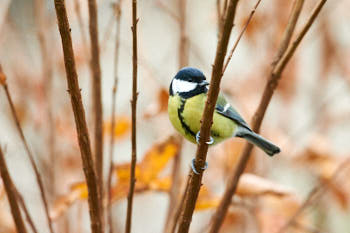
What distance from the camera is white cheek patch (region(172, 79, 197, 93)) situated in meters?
1.17

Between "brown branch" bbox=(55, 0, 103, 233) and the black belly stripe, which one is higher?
the black belly stripe

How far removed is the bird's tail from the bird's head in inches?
5.9

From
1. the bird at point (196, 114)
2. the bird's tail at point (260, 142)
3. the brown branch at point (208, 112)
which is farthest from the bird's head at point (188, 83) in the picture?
the brown branch at point (208, 112)

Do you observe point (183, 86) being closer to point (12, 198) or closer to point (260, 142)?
point (260, 142)

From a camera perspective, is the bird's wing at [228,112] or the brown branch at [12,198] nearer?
the brown branch at [12,198]

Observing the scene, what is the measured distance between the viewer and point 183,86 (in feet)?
3.87

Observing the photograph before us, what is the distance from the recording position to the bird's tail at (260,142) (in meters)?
1.12

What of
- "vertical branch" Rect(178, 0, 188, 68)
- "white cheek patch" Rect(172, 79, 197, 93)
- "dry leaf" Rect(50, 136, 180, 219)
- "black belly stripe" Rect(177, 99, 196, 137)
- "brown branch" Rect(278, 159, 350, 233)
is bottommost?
"brown branch" Rect(278, 159, 350, 233)

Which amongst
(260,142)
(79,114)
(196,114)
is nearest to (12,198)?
(79,114)

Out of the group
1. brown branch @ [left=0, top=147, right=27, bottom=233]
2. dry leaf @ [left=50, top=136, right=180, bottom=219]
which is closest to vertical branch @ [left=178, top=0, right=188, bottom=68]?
dry leaf @ [left=50, top=136, right=180, bottom=219]

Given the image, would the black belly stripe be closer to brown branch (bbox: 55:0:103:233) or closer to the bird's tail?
the bird's tail

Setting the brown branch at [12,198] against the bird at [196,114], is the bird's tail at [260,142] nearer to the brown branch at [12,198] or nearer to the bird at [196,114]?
the bird at [196,114]

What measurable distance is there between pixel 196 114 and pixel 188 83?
115 mm

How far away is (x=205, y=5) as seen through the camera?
3.06 meters
